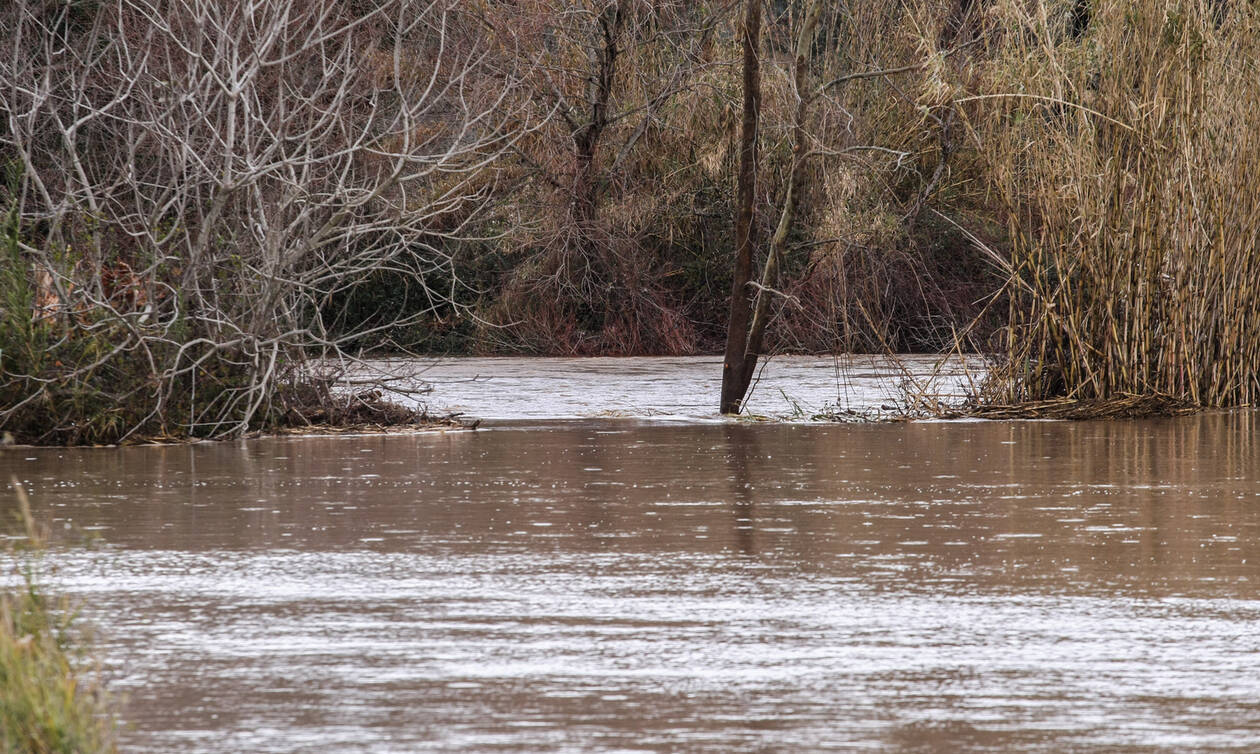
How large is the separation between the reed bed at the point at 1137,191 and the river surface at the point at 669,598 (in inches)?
128

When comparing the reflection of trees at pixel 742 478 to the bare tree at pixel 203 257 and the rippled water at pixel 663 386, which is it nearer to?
the rippled water at pixel 663 386

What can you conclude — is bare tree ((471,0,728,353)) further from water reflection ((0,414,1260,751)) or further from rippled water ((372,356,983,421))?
water reflection ((0,414,1260,751))

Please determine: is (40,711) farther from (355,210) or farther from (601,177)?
(601,177)

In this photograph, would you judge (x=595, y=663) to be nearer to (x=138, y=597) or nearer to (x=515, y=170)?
(x=138, y=597)

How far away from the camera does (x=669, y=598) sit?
692cm

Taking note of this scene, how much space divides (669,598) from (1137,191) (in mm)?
9495

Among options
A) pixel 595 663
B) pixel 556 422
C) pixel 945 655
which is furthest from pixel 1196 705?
pixel 556 422

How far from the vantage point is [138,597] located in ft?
22.9

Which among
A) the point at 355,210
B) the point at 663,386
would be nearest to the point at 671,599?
the point at 355,210

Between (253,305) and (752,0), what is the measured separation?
212 inches

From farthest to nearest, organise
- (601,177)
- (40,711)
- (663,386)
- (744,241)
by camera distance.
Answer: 1. (601,177)
2. (663,386)
3. (744,241)
4. (40,711)

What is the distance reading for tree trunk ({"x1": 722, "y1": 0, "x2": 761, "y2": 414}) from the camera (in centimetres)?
1664

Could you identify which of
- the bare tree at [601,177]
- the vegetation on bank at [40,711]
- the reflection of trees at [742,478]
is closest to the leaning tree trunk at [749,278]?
the reflection of trees at [742,478]

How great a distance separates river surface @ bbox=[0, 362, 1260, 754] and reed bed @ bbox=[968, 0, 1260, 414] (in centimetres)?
325
